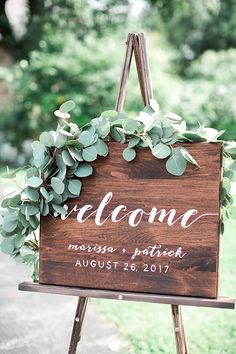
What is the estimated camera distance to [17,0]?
1248 cm

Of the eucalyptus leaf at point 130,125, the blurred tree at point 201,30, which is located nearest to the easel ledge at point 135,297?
the eucalyptus leaf at point 130,125

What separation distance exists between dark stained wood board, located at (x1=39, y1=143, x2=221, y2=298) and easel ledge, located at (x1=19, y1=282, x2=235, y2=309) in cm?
2

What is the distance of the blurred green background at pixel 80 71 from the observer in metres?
9.72

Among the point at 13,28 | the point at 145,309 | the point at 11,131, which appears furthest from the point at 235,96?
the point at 145,309

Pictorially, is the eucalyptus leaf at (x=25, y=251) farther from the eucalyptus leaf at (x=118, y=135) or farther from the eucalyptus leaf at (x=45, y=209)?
the eucalyptus leaf at (x=118, y=135)

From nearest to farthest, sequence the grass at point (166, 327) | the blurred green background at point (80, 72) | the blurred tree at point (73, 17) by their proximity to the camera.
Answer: the grass at point (166, 327)
the blurred green background at point (80, 72)
the blurred tree at point (73, 17)

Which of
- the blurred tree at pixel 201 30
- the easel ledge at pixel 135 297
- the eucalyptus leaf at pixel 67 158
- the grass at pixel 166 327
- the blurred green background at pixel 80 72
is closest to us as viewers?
the easel ledge at pixel 135 297

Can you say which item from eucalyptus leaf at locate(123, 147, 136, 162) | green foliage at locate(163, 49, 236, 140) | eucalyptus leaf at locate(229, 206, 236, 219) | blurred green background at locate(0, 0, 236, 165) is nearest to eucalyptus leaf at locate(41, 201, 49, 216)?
eucalyptus leaf at locate(123, 147, 136, 162)

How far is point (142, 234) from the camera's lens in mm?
2043

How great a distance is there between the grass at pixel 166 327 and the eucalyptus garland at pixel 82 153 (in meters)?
1.24

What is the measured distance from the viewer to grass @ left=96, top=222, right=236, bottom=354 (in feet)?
10.1

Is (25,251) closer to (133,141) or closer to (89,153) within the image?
(89,153)

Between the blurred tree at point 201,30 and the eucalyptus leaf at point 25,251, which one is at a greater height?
the blurred tree at point 201,30

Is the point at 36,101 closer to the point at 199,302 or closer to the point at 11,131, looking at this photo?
the point at 11,131
